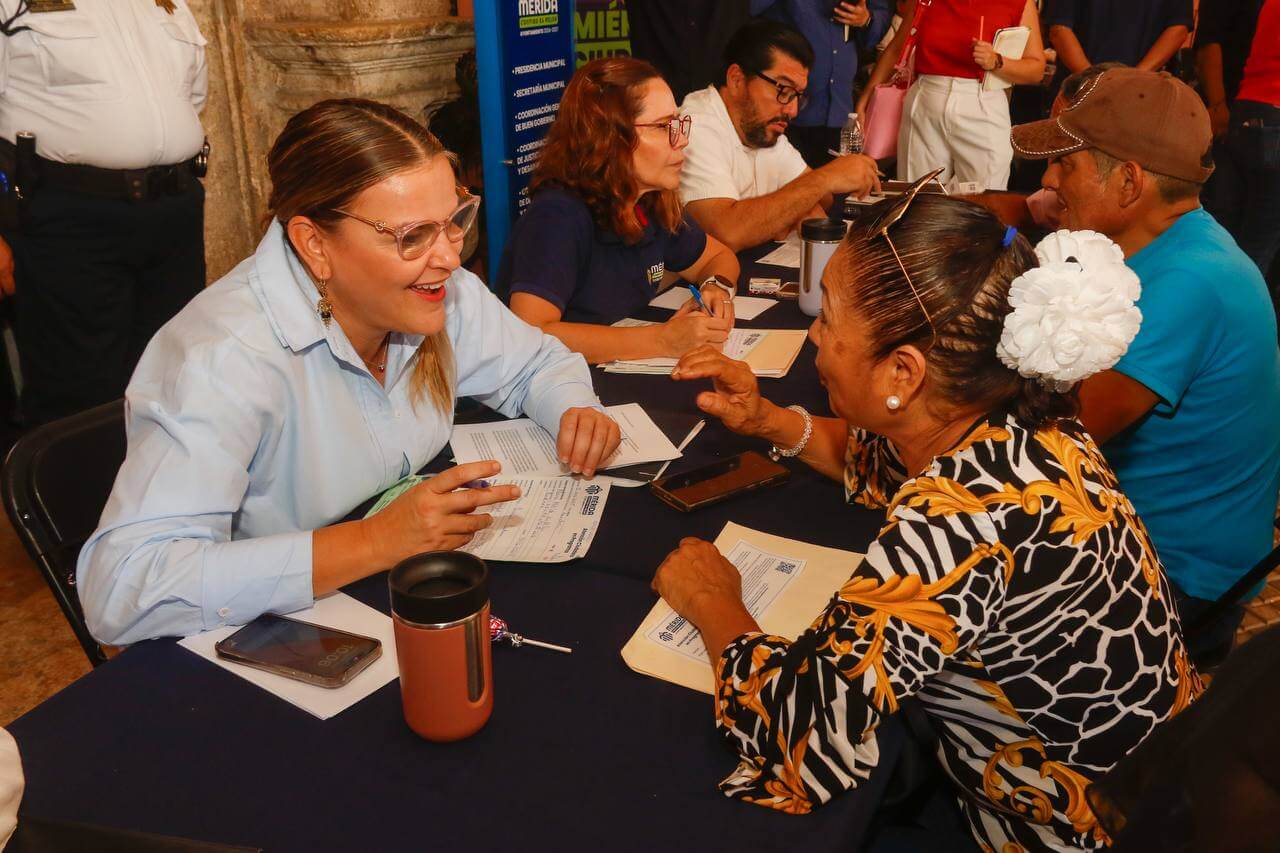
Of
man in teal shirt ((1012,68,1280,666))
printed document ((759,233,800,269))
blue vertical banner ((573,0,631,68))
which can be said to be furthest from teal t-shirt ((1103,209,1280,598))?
blue vertical banner ((573,0,631,68))

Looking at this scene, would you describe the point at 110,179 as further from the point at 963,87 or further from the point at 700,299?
the point at 963,87

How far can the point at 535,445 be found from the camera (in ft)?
6.30

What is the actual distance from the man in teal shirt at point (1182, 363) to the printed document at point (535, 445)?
82cm

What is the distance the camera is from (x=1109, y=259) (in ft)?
4.00

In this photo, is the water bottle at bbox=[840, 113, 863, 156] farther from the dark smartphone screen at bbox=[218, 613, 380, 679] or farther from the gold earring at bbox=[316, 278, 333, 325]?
the dark smartphone screen at bbox=[218, 613, 380, 679]

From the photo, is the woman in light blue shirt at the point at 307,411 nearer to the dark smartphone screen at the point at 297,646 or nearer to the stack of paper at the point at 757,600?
the dark smartphone screen at the point at 297,646

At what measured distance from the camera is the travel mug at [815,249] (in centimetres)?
262

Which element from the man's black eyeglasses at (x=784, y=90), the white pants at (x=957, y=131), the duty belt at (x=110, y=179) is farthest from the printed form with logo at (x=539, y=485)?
the white pants at (x=957, y=131)

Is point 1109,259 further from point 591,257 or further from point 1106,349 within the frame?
point 591,257

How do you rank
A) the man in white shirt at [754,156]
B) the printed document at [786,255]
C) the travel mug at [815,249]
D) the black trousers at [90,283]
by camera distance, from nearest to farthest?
1. the travel mug at [815,249]
2. the black trousers at [90,283]
3. the printed document at [786,255]
4. the man in white shirt at [754,156]

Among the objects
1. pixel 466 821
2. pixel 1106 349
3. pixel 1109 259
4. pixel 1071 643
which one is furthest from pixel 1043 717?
pixel 466 821

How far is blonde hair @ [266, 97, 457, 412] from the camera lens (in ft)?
5.06

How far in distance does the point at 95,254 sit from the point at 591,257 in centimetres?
170

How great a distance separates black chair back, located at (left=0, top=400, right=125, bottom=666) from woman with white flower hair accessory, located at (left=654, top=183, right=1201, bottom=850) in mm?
966
